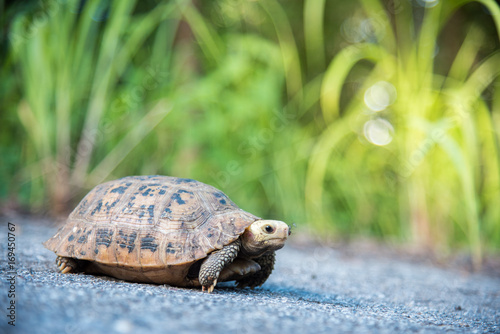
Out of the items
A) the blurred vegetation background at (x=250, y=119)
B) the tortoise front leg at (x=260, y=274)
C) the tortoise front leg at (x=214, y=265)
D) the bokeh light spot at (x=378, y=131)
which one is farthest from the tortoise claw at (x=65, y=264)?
the bokeh light spot at (x=378, y=131)

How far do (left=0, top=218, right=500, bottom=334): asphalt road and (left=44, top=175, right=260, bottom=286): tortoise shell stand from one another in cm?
8

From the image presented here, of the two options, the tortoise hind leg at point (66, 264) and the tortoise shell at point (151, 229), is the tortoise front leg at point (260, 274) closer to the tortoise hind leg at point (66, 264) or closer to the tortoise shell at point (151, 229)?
the tortoise shell at point (151, 229)

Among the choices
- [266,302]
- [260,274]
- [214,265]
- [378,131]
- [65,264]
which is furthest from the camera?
[378,131]

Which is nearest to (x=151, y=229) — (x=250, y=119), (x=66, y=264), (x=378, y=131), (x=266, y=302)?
(x=66, y=264)

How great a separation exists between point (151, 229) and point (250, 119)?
2.42m

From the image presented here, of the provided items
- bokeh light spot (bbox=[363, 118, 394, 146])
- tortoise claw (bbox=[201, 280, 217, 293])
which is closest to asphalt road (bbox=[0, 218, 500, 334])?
tortoise claw (bbox=[201, 280, 217, 293])

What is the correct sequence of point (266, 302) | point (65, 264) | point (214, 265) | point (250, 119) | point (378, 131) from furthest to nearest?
point (250, 119)
point (378, 131)
point (65, 264)
point (214, 265)
point (266, 302)

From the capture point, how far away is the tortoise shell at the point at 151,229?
4.69 feet

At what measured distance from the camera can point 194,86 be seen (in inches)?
135

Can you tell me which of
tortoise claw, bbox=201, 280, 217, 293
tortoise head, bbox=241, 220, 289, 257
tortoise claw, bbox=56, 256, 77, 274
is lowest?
tortoise claw, bbox=56, 256, 77, 274

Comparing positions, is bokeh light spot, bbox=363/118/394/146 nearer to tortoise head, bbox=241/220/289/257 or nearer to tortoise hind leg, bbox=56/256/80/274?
tortoise head, bbox=241/220/289/257

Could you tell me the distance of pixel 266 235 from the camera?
1487 mm

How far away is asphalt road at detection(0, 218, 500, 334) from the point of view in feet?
2.88

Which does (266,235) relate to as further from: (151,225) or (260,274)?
(151,225)
